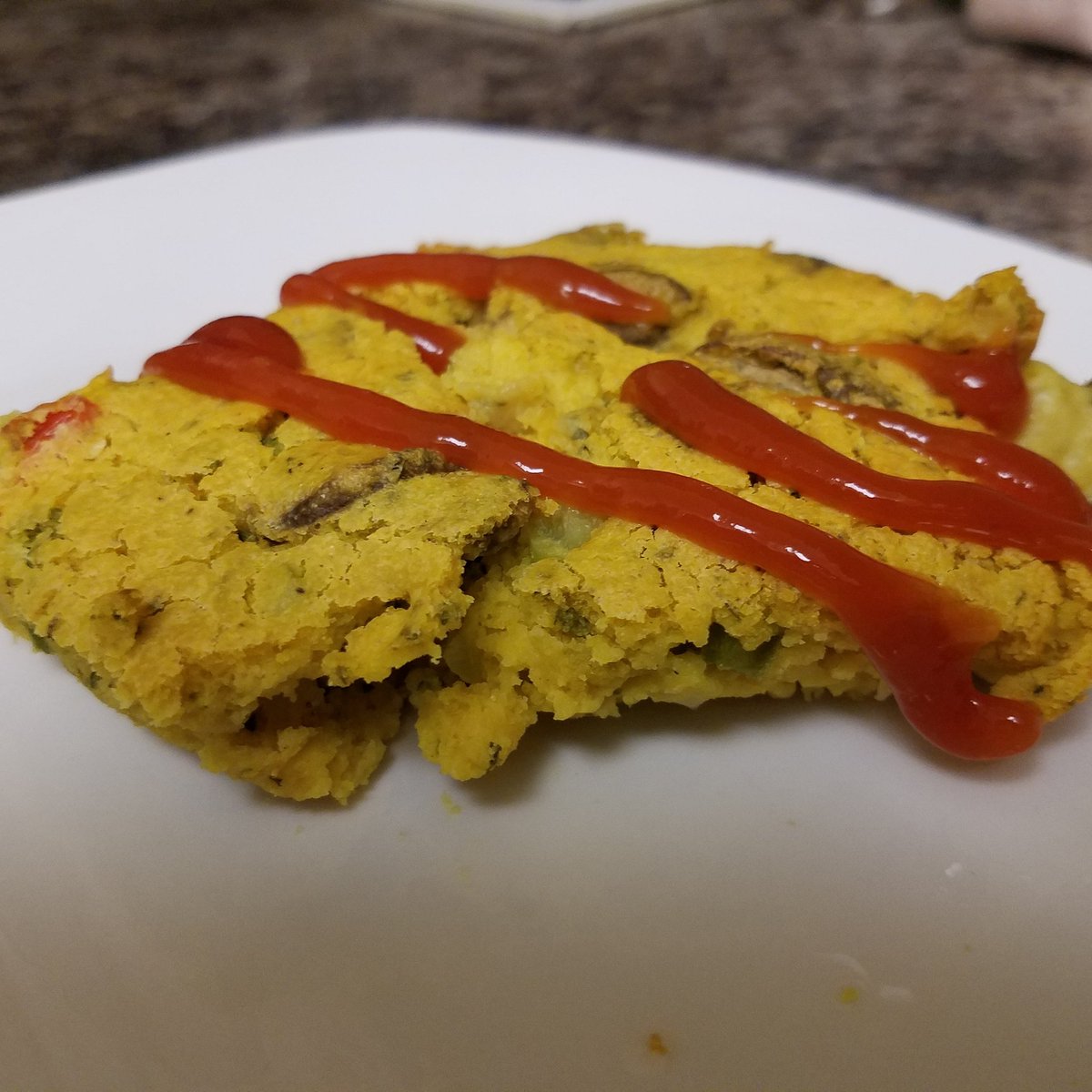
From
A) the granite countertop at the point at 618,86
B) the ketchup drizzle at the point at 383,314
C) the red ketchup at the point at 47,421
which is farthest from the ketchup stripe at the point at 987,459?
the granite countertop at the point at 618,86

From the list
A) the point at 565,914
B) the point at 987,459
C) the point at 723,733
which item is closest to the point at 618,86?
the point at 987,459

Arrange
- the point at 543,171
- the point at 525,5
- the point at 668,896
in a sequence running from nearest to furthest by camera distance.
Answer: the point at 668,896 < the point at 543,171 < the point at 525,5

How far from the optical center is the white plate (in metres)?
1.43

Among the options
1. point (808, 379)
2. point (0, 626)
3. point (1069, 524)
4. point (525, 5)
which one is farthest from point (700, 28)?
point (0, 626)

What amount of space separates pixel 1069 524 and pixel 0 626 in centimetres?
208

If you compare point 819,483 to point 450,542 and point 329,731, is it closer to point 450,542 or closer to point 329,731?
point 450,542

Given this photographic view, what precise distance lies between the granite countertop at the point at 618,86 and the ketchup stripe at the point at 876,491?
2.48 metres

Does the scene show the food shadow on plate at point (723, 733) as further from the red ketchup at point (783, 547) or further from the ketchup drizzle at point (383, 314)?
the ketchup drizzle at point (383, 314)

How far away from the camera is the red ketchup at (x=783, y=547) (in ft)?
5.30

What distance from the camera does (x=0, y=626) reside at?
1903mm

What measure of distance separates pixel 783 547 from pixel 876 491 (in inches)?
9.4

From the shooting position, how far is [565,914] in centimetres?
161

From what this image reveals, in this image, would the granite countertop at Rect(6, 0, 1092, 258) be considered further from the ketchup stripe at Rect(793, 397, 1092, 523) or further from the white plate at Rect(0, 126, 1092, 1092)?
the white plate at Rect(0, 126, 1092, 1092)

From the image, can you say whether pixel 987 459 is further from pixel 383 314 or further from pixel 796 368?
pixel 383 314
